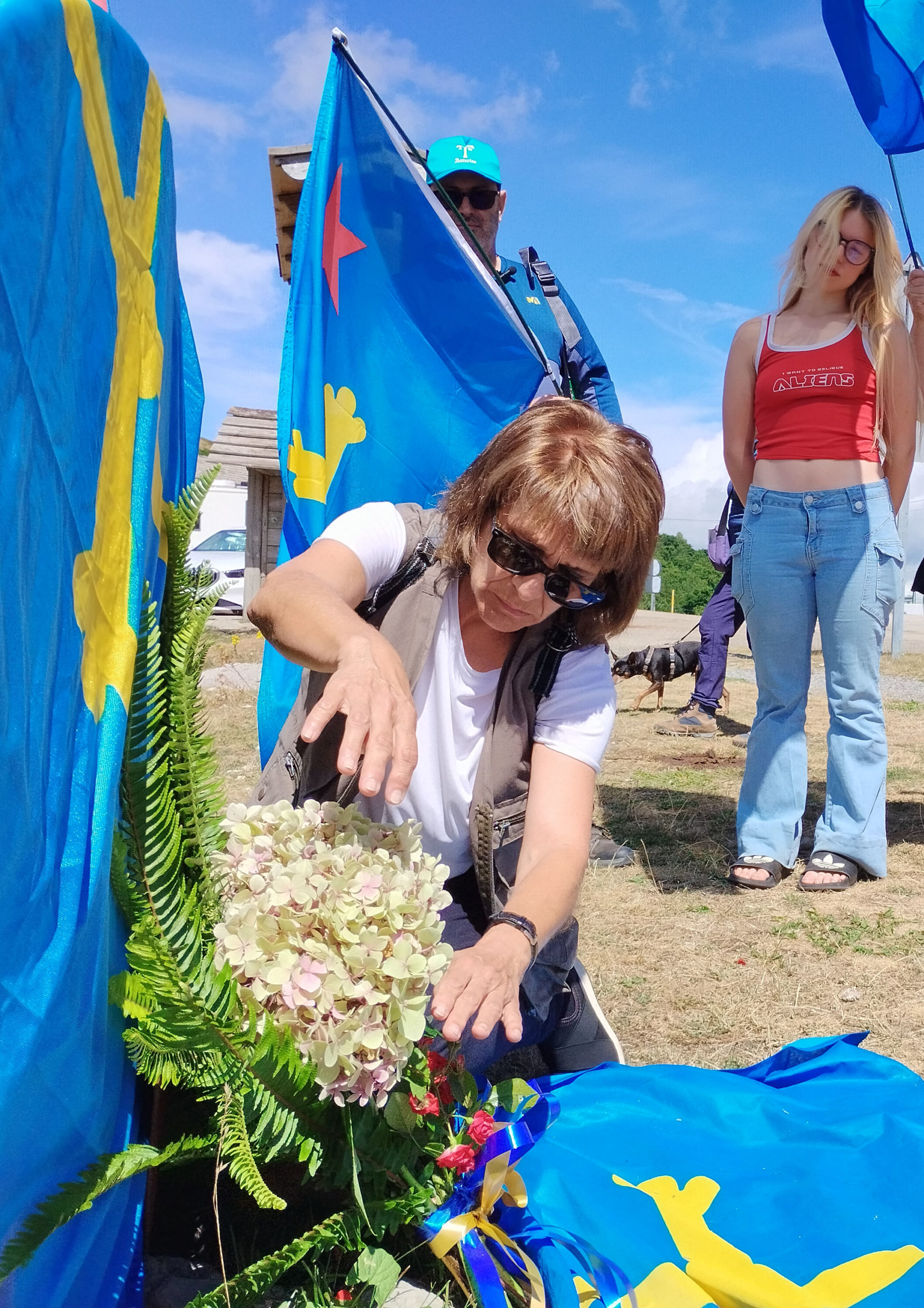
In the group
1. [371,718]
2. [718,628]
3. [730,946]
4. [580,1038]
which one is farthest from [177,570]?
[718,628]

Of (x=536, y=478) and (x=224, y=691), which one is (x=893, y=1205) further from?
(x=224, y=691)

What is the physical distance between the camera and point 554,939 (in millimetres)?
2172

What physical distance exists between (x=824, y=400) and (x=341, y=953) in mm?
3059

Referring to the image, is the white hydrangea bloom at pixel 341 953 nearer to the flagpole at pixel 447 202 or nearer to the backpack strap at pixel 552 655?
the backpack strap at pixel 552 655

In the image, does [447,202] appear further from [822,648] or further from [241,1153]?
[241,1153]

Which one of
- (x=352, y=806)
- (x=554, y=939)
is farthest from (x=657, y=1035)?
(x=352, y=806)

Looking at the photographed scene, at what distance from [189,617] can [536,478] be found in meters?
0.74

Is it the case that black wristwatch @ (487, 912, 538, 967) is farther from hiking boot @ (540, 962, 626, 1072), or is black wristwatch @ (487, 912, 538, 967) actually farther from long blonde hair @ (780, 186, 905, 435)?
long blonde hair @ (780, 186, 905, 435)

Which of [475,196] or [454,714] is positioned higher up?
[475,196]

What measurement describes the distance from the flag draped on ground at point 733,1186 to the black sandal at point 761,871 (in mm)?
1666

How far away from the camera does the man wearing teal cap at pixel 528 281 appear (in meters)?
3.77

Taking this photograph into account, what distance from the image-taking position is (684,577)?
37.5 meters

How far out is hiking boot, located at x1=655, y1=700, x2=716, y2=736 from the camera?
725 cm

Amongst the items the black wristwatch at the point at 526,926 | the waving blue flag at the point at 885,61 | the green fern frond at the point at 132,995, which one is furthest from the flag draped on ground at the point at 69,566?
the waving blue flag at the point at 885,61
